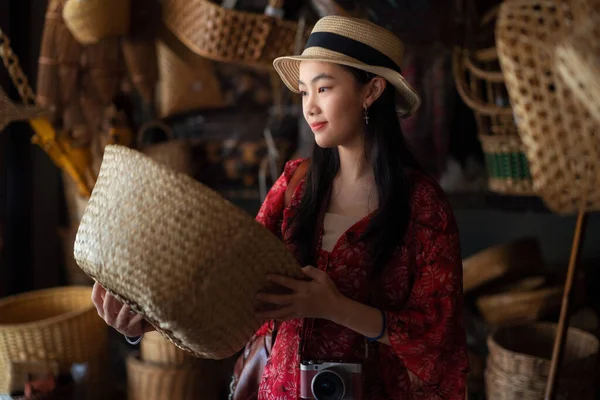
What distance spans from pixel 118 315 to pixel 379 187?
22.2 inches

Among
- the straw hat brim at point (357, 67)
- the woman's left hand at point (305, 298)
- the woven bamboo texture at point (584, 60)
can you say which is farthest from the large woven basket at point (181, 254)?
the woven bamboo texture at point (584, 60)

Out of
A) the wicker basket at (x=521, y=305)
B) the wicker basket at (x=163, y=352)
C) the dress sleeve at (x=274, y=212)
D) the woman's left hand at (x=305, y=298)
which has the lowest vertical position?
the wicker basket at (x=163, y=352)

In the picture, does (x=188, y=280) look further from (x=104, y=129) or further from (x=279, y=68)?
(x=104, y=129)

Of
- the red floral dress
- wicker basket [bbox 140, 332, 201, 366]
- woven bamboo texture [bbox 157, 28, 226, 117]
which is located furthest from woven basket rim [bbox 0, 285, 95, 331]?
the red floral dress

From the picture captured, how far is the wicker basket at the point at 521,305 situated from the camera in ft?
7.63

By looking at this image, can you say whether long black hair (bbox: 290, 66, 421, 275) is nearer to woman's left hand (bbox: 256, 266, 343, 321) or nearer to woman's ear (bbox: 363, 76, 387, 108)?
woman's ear (bbox: 363, 76, 387, 108)

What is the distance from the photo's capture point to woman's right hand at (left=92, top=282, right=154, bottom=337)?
114 cm

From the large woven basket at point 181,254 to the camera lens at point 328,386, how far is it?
225 millimetres

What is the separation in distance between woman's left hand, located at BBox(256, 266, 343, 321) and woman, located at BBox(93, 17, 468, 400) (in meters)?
0.04

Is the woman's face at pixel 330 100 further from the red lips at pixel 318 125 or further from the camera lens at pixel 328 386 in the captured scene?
the camera lens at pixel 328 386

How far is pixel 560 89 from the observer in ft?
3.00

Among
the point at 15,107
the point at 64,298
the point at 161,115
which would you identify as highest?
the point at 15,107

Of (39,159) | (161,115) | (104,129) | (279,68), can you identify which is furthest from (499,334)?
(39,159)

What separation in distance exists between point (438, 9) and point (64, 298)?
1895 mm
